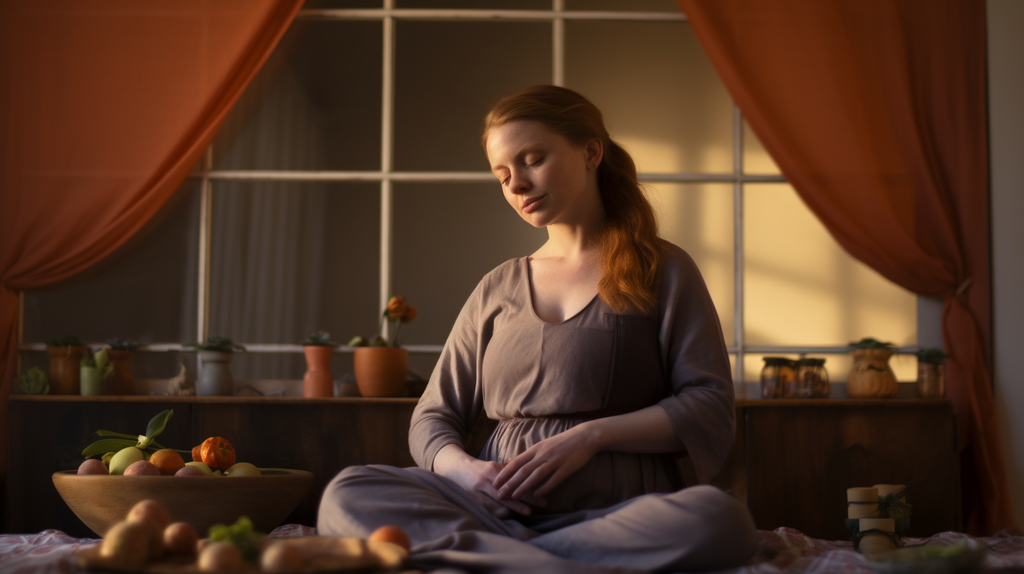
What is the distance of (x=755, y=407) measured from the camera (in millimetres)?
2494

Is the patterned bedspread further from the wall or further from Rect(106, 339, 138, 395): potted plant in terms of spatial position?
Rect(106, 339, 138, 395): potted plant

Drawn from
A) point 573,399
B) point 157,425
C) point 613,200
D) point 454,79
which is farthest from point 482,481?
point 454,79

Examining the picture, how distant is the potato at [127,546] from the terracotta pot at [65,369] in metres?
1.78

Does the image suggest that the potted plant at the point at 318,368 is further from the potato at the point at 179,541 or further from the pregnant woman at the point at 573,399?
the potato at the point at 179,541

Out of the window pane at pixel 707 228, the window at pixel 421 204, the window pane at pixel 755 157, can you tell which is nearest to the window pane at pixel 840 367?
the window at pixel 421 204

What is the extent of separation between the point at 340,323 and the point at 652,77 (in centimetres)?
151

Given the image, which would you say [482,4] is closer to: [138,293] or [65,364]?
[138,293]

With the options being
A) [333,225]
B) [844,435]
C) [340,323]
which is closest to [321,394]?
[340,323]

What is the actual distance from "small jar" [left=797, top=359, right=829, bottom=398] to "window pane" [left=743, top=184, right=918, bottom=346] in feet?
1.10

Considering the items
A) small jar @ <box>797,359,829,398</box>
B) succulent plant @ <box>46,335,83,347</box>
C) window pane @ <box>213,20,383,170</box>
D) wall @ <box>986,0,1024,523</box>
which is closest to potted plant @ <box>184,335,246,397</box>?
succulent plant @ <box>46,335,83,347</box>

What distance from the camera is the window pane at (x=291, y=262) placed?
303 cm

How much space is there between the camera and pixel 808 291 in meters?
3.04

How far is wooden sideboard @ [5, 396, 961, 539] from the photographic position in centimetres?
245

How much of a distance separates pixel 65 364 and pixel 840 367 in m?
2.74
